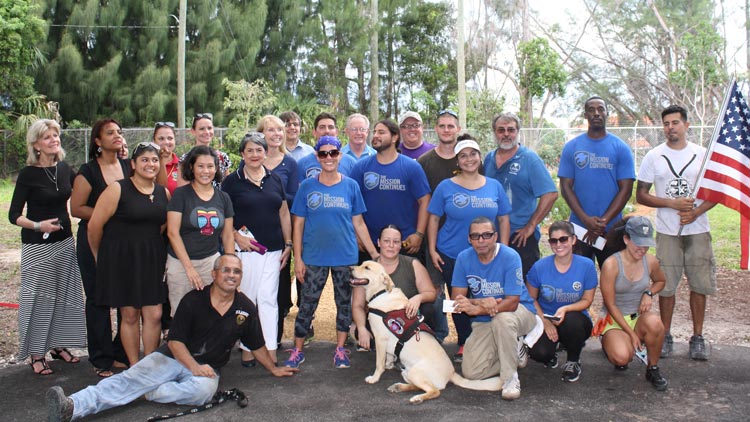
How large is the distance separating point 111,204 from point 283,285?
5.47 ft

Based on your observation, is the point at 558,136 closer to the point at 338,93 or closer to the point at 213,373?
the point at 338,93

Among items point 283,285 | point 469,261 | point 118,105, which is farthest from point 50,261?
point 118,105

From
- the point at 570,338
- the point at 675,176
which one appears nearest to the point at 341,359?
the point at 570,338

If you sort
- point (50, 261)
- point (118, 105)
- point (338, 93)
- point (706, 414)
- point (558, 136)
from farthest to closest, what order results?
point (338, 93)
point (118, 105)
point (558, 136)
point (50, 261)
point (706, 414)

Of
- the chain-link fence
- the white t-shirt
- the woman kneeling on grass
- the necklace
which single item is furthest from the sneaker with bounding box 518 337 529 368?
the chain-link fence

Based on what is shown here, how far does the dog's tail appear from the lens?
488 cm

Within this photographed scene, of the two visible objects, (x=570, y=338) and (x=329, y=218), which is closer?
(x=570, y=338)

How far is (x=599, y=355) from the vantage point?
5711 millimetres

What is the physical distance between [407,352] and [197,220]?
5.84 ft

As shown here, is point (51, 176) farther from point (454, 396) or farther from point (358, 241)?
point (454, 396)

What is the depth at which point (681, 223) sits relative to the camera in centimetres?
559

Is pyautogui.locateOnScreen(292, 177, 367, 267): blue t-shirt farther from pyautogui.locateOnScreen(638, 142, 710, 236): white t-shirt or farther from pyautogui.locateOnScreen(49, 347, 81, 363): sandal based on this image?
pyautogui.locateOnScreen(638, 142, 710, 236): white t-shirt

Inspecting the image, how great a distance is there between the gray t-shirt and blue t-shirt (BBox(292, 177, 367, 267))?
2.24ft

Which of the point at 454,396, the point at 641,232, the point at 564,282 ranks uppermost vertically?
the point at 641,232
